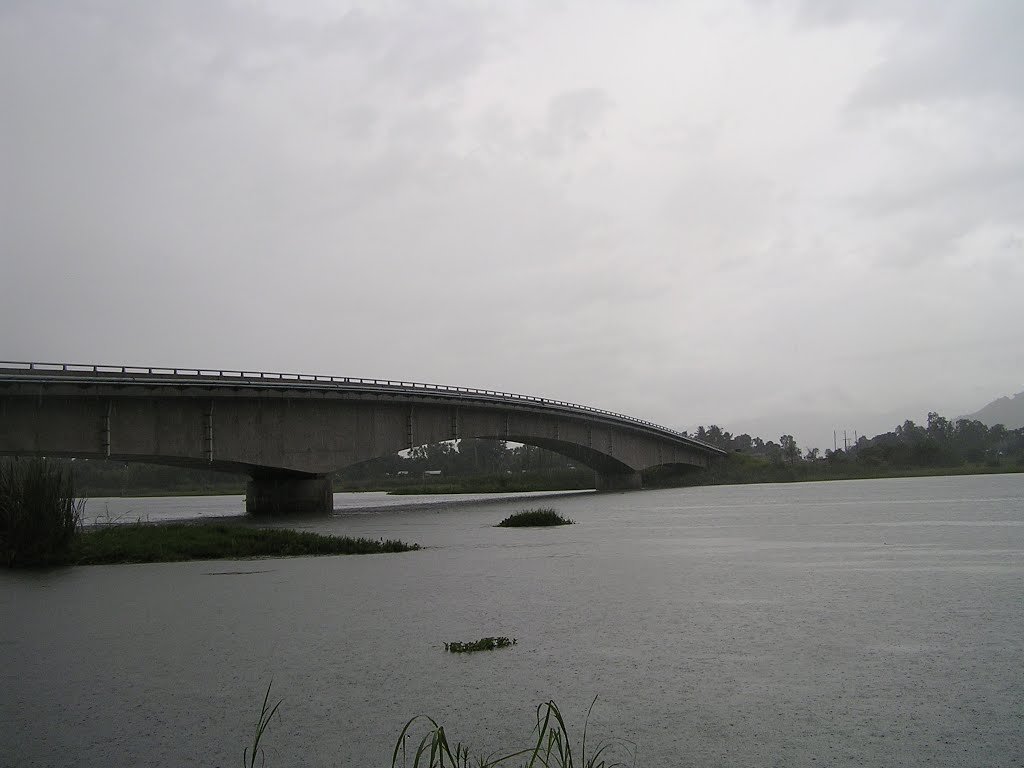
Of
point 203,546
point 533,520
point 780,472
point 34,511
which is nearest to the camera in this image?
point 34,511

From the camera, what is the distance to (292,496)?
48438 millimetres

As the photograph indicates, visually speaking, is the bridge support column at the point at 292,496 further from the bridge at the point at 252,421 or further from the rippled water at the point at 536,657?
the rippled water at the point at 536,657

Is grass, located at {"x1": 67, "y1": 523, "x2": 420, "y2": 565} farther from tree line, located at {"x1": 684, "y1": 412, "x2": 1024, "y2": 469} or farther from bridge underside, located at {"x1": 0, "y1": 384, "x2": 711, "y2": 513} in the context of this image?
tree line, located at {"x1": 684, "y1": 412, "x2": 1024, "y2": 469}

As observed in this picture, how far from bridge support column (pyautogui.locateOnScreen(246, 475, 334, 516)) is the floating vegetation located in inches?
1509

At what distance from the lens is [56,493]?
2044 cm

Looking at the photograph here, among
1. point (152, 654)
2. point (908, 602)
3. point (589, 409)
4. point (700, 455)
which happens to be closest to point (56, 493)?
point (152, 654)

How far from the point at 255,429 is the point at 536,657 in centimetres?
3590

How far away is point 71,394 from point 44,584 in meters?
20.9

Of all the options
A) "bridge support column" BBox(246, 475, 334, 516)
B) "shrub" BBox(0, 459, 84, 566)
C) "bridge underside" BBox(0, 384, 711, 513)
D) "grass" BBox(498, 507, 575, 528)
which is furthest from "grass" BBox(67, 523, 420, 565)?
"bridge support column" BBox(246, 475, 334, 516)

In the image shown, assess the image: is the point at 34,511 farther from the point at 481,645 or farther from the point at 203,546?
the point at 481,645

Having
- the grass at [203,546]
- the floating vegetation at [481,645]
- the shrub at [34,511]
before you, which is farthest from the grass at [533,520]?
the floating vegetation at [481,645]

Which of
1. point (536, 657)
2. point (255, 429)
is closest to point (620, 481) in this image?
point (255, 429)

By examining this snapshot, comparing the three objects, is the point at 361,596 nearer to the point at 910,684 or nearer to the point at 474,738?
the point at 474,738

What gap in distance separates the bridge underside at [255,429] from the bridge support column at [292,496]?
2.3 inches
